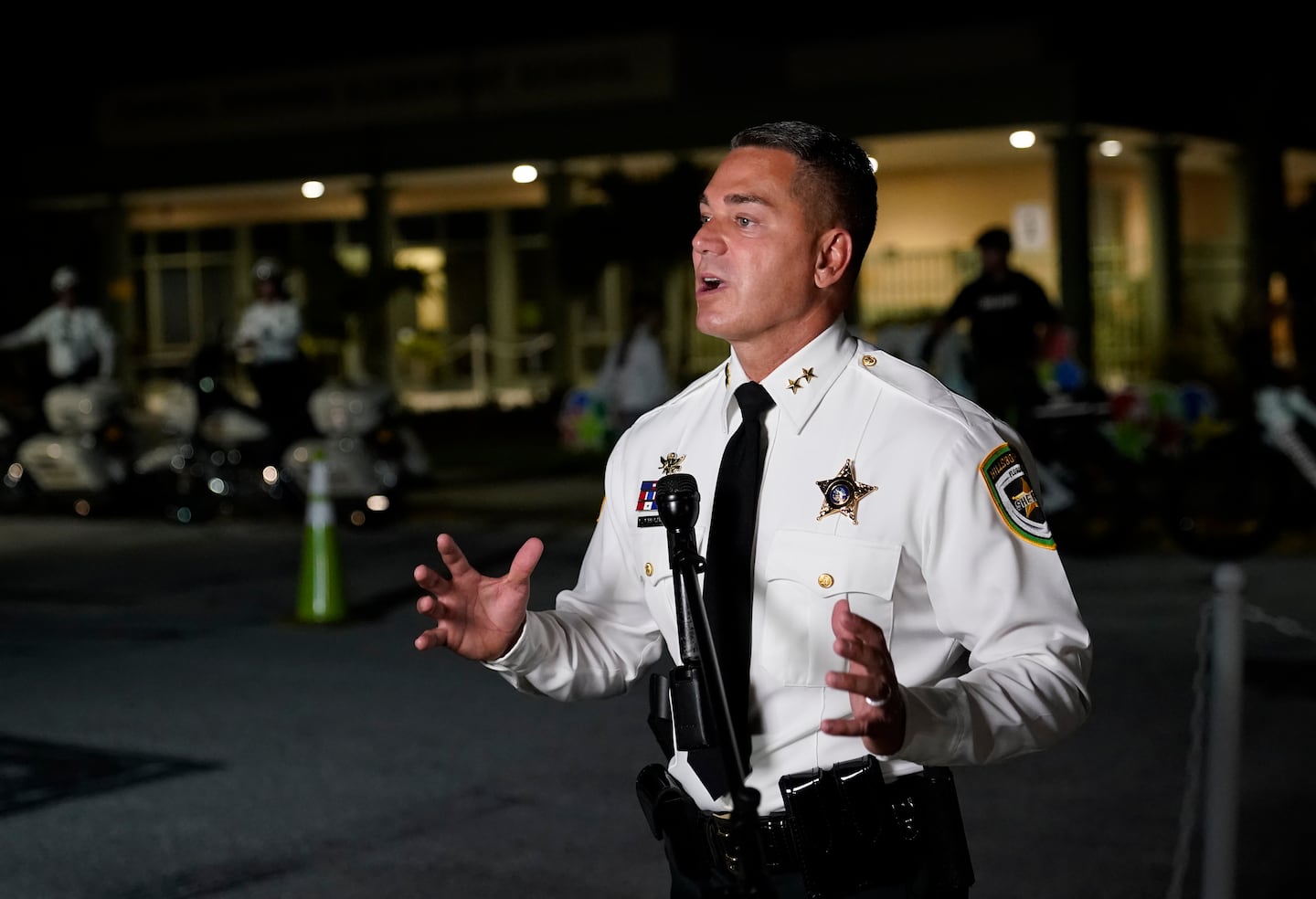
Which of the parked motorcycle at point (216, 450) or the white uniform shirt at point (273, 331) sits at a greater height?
the white uniform shirt at point (273, 331)

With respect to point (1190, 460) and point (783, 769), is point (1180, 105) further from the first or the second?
point (783, 769)

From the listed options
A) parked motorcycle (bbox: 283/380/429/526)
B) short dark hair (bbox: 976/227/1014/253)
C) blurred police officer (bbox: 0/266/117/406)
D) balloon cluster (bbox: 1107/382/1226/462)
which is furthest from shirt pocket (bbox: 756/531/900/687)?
blurred police officer (bbox: 0/266/117/406)

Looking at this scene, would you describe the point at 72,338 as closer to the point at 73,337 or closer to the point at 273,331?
the point at 73,337

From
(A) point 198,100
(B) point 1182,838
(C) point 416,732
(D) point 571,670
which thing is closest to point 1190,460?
(C) point 416,732

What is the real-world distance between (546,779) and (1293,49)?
77.4 feet

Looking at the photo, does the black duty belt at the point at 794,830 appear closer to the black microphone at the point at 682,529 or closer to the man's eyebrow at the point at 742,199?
A: the black microphone at the point at 682,529

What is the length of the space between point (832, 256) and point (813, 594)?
1.75 ft

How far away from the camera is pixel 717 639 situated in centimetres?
282

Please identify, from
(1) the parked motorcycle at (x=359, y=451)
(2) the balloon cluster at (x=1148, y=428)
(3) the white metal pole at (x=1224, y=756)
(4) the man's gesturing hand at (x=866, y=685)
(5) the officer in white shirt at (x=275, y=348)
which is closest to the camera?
(4) the man's gesturing hand at (x=866, y=685)

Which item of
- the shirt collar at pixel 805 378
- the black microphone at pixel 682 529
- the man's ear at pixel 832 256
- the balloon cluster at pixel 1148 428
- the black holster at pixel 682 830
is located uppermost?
the man's ear at pixel 832 256

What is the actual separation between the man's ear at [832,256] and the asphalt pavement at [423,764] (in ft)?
6.03

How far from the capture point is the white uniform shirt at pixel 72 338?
16891 millimetres

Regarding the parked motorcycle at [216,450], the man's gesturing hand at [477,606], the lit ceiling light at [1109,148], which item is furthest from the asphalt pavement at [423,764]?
the lit ceiling light at [1109,148]

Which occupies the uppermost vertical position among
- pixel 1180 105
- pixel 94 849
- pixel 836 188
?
pixel 1180 105
